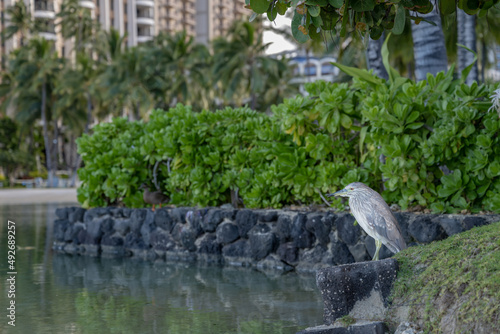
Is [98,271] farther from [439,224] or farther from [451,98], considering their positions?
[451,98]

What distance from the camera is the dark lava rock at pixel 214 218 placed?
9.19m

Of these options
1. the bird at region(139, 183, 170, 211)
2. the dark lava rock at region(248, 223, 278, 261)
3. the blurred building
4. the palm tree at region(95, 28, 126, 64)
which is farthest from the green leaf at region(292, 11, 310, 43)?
the blurred building

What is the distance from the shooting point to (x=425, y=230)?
692cm

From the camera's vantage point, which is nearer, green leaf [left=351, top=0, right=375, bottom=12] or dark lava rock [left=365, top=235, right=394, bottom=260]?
green leaf [left=351, top=0, right=375, bottom=12]

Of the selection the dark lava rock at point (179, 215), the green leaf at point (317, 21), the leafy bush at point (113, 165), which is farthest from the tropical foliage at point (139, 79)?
the green leaf at point (317, 21)

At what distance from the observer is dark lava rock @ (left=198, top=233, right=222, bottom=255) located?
30.7ft

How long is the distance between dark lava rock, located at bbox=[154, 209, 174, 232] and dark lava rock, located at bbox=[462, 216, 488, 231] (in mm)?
4776

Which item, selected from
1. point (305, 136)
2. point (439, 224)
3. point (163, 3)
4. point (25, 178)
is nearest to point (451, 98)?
point (439, 224)

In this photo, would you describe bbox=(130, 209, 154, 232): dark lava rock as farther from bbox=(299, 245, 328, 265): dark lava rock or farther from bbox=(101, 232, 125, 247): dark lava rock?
bbox=(299, 245, 328, 265): dark lava rock

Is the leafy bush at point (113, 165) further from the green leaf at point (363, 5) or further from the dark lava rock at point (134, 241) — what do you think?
the green leaf at point (363, 5)

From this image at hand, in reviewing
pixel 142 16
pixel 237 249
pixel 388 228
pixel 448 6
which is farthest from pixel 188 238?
pixel 142 16

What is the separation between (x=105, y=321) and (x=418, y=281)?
9.45ft

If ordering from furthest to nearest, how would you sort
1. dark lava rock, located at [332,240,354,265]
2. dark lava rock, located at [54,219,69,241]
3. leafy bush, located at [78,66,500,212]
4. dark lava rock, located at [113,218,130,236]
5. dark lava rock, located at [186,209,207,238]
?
dark lava rock, located at [54,219,69,241] → dark lava rock, located at [113,218,130,236] → dark lava rock, located at [186,209,207,238] → dark lava rock, located at [332,240,354,265] → leafy bush, located at [78,66,500,212]

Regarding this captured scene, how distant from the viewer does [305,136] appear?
27.4ft
